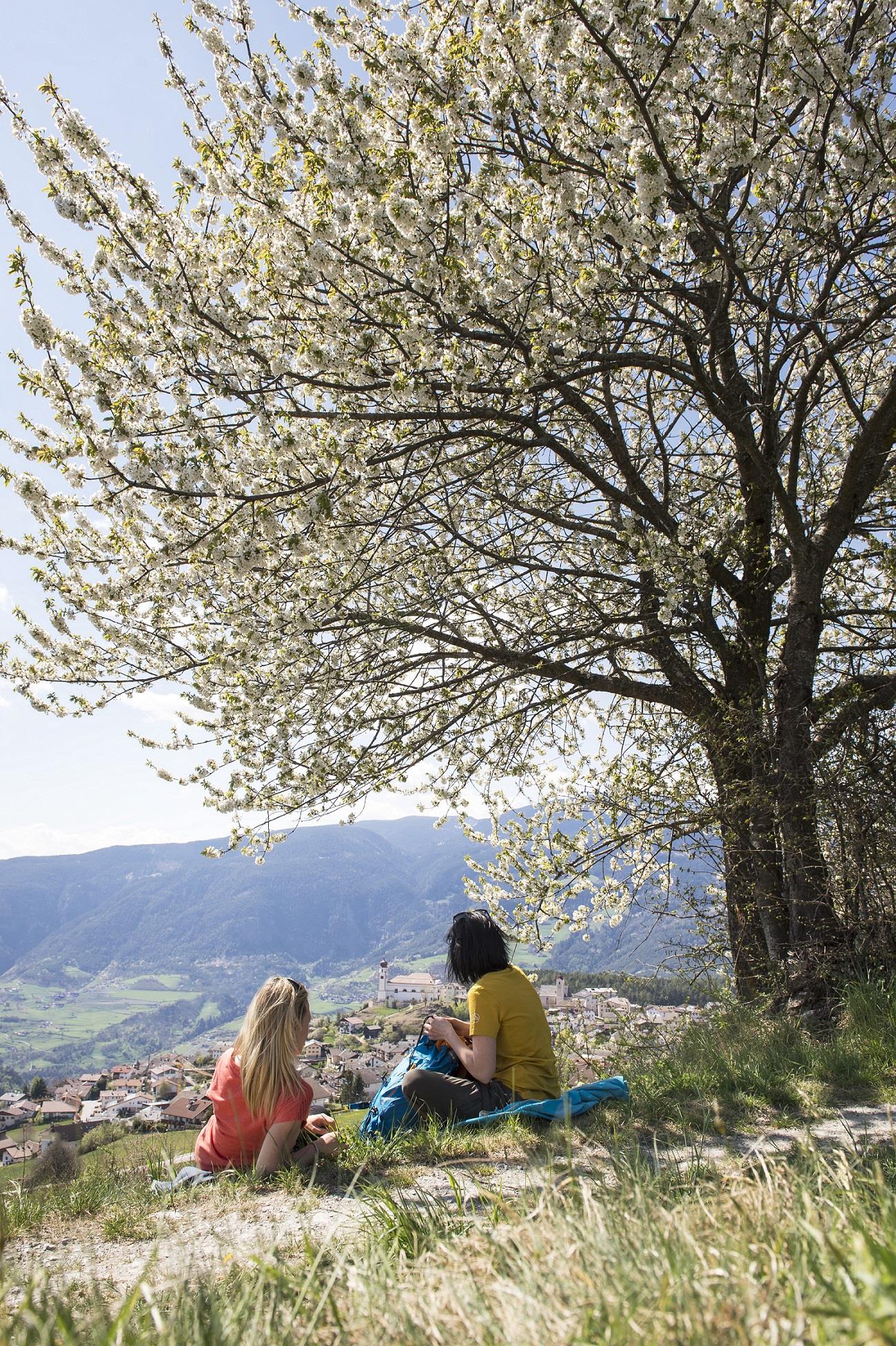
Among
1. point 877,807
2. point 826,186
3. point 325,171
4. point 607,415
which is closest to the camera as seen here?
point 325,171

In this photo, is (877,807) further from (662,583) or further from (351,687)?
(351,687)

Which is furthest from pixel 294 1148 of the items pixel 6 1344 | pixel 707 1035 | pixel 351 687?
pixel 351 687

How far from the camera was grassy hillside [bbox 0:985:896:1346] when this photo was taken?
1.44m

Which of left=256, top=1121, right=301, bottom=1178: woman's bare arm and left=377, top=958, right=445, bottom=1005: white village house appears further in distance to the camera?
left=377, top=958, right=445, bottom=1005: white village house

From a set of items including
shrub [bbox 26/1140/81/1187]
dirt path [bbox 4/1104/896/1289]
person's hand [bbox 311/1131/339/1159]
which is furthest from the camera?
shrub [bbox 26/1140/81/1187]

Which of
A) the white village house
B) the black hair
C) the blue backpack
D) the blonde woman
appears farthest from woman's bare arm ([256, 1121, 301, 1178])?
the white village house

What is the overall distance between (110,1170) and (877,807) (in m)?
5.71

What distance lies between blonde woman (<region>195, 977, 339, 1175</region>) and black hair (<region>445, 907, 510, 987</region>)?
1.16 meters

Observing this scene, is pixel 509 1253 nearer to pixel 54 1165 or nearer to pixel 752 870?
pixel 54 1165

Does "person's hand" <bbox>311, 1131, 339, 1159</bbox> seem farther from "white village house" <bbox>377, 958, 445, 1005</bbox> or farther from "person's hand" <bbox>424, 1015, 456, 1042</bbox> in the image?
"white village house" <bbox>377, 958, 445, 1005</bbox>

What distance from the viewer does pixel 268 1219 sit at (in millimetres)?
3104

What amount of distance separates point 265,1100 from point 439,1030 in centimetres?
128

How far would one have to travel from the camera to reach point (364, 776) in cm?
736

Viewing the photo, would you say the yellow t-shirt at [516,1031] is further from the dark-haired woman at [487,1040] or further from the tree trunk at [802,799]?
the tree trunk at [802,799]
